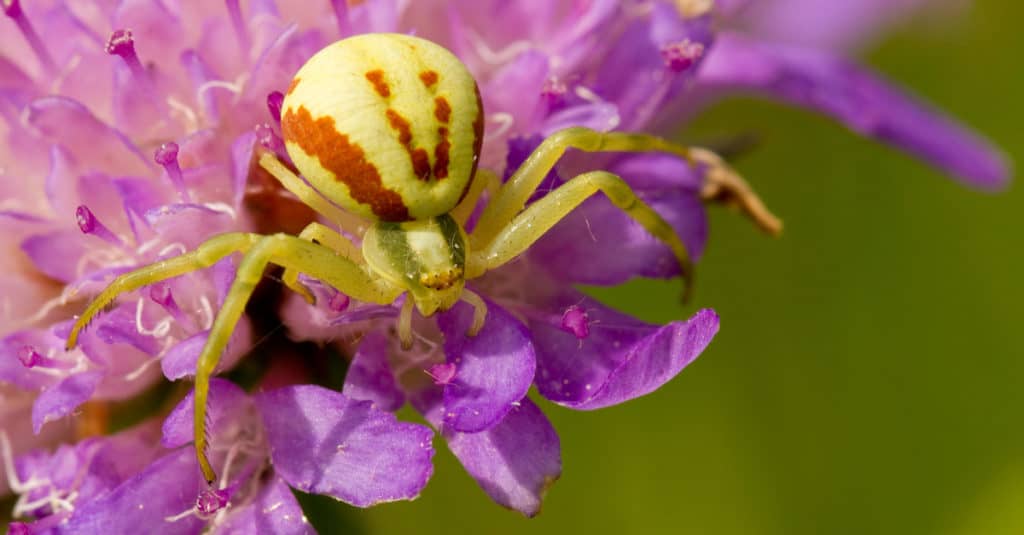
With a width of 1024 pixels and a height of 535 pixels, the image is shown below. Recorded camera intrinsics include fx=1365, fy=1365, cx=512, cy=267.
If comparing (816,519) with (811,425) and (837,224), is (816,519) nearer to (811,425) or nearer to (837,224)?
(811,425)

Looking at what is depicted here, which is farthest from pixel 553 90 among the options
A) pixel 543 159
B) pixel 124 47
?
pixel 124 47

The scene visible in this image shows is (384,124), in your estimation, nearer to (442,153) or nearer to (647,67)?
(442,153)

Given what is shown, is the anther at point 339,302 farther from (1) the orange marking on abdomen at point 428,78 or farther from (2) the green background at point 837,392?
(2) the green background at point 837,392

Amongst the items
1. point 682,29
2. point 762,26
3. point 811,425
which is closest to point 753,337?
point 811,425

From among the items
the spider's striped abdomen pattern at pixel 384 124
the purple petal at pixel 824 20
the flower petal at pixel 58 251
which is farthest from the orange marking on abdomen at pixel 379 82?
the purple petal at pixel 824 20

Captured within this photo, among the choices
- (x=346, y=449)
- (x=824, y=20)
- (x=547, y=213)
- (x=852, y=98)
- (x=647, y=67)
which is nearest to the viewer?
(x=346, y=449)

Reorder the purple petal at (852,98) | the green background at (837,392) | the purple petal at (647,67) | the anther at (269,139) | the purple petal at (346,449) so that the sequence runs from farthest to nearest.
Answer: the green background at (837,392)
the purple petal at (852,98)
the purple petal at (647,67)
the anther at (269,139)
the purple petal at (346,449)
